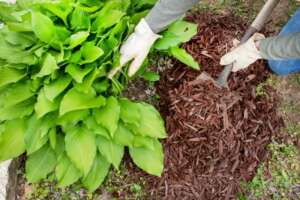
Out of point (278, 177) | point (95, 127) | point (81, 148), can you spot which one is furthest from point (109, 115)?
point (278, 177)

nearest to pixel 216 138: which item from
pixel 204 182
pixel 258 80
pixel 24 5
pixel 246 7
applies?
pixel 204 182

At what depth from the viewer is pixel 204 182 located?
2969mm

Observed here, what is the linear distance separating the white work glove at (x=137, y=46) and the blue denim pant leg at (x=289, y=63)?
43.5 inches

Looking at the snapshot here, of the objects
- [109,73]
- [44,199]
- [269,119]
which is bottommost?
[44,199]

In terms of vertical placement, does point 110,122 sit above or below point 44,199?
above

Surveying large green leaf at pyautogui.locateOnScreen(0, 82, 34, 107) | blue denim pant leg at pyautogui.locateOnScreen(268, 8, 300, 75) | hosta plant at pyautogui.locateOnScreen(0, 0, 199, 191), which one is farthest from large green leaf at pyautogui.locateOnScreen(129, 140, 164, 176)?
blue denim pant leg at pyautogui.locateOnScreen(268, 8, 300, 75)

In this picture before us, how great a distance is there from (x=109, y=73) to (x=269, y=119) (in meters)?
1.15

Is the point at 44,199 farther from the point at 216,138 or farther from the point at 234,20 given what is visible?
the point at 234,20

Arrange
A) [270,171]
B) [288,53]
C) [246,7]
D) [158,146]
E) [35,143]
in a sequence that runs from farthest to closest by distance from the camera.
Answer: [246,7], [270,171], [158,146], [35,143], [288,53]

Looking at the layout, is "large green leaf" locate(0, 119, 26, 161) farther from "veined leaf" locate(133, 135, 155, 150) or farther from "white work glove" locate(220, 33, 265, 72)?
"white work glove" locate(220, 33, 265, 72)

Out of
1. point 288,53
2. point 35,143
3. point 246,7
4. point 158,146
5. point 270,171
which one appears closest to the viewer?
point 288,53

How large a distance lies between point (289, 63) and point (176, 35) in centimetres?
93

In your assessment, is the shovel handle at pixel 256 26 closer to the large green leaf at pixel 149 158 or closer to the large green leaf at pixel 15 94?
the large green leaf at pixel 149 158

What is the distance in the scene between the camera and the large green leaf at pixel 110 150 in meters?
2.68
